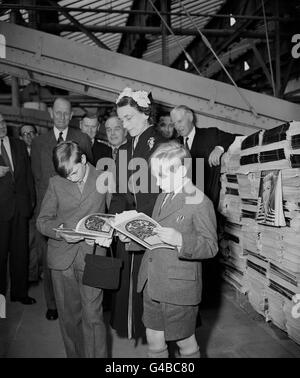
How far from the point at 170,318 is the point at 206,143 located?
2.71m

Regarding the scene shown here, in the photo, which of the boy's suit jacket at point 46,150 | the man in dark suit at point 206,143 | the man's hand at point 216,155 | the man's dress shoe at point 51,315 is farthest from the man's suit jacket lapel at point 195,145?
the man's dress shoe at point 51,315

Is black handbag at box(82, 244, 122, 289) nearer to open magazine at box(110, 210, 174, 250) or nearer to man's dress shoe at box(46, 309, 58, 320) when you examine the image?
open magazine at box(110, 210, 174, 250)

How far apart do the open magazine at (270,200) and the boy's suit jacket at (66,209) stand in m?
1.44

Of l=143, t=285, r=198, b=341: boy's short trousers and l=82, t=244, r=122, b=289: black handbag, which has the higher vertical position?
l=82, t=244, r=122, b=289: black handbag

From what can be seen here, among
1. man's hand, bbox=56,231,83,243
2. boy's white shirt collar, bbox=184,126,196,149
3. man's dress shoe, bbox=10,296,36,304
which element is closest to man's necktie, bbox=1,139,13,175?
man's dress shoe, bbox=10,296,36,304

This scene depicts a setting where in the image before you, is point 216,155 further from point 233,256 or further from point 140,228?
point 140,228

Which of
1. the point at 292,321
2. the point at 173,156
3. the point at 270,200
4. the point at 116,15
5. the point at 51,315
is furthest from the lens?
the point at 116,15

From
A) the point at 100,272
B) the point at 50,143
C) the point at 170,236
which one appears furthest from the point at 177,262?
the point at 50,143

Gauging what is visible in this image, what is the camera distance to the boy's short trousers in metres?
2.27

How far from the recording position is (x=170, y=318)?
89.8 inches

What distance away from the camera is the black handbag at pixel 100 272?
2527 mm
